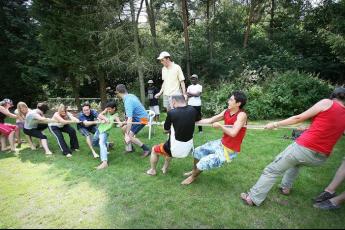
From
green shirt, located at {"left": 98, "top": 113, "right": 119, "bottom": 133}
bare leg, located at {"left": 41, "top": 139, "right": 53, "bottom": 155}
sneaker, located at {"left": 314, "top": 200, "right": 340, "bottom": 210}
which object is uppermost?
green shirt, located at {"left": 98, "top": 113, "right": 119, "bottom": 133}

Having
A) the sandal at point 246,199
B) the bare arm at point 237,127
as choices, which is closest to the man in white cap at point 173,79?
the bare arm at point 237,127

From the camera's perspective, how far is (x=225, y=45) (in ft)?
64.7

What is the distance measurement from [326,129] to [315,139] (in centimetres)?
18

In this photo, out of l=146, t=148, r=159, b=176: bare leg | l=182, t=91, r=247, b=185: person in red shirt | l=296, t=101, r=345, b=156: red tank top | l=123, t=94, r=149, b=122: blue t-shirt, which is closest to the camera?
l=296, t=101, r=345, b=156: red tank top

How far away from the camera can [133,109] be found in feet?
21.0

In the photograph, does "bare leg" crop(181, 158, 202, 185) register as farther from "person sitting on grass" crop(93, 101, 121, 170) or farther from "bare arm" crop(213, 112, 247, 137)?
"person sitting on grass" crop(93, 101, 121, 170)

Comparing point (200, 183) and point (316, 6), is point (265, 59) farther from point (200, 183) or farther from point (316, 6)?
point (200, 183)

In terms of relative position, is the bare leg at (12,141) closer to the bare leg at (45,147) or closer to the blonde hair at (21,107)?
the blonde hair at (21,107)

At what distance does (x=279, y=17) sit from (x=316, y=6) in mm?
2799

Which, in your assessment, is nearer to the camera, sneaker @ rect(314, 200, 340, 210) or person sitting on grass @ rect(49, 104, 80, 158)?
sneaker @ rect(314, 200, 340, 210)

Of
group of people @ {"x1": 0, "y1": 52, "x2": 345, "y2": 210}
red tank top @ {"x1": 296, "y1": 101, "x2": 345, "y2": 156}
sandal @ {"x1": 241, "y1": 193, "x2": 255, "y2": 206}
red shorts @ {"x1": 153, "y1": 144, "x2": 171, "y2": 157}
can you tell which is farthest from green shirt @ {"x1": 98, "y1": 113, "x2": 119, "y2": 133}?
red tank top @ {"x1": 296, "y1": 101, "x2": 345, "y2": 156}

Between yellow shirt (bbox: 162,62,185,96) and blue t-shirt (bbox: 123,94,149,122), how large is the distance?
1.09m

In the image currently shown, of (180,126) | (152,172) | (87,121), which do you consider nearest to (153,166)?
(152,172)

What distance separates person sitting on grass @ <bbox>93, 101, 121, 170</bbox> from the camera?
20.1 ft
